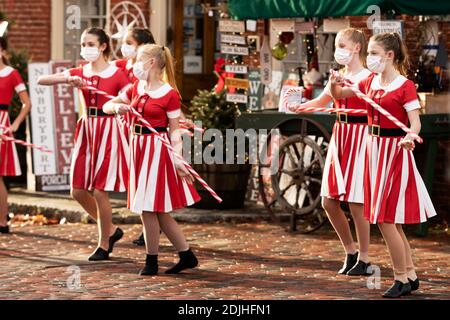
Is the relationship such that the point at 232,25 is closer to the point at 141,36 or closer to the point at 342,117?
the point at 141,36

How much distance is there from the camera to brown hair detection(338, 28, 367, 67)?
29.8 feet

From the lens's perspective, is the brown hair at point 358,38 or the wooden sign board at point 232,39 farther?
the wooden sign board at point 232,39

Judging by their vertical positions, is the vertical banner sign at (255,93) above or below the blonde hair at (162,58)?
below

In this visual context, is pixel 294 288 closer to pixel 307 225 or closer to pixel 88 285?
pixel 88 285

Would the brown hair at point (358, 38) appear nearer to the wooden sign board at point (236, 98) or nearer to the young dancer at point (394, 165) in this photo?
the young dancer at point (394, 165)

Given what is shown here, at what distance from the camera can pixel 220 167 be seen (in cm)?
1277

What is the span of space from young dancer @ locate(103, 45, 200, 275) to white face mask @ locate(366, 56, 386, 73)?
1502 mm

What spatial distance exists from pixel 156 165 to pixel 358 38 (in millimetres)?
1705

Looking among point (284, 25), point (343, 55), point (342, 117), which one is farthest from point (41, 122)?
point (343, 55)

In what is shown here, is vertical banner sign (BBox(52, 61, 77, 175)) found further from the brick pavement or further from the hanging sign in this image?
the hanging sign

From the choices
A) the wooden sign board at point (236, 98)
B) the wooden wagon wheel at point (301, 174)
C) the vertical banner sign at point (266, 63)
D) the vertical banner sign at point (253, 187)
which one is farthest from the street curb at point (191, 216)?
the vertical banner sign at point (266, 63)

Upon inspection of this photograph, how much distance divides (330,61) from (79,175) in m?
3.71

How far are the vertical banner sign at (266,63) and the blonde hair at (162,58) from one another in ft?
14.3

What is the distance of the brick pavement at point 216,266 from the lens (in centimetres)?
846
